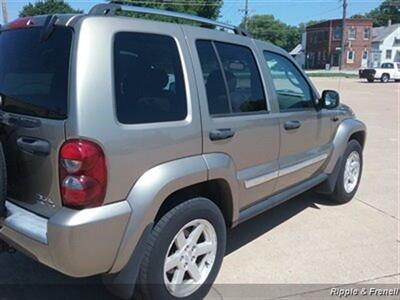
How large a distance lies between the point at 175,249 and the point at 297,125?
5.90ft

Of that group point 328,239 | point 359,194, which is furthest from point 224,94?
point 359,194

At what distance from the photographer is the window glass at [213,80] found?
3199 millimetres

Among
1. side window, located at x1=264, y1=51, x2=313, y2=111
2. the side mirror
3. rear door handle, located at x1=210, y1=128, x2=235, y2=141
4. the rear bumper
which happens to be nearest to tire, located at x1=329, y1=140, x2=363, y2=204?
the side mirror

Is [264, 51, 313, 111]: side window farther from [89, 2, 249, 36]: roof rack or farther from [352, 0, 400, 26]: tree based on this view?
[352, 0, 400, 26]: tree

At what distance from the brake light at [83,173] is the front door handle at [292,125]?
6.67 feet

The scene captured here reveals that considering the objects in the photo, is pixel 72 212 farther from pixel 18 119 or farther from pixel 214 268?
pixel 214 268

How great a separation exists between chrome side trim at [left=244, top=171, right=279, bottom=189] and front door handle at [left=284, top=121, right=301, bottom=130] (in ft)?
1.38

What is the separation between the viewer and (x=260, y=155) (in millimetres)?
3711

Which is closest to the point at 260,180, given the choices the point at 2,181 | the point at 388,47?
the point at 2,181

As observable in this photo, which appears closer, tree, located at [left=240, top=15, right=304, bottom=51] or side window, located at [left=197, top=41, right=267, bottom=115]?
side window, located at [left=197, top=41, right=267, bottom=115]

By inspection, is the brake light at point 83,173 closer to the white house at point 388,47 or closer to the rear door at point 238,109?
the rear door at point 238,109

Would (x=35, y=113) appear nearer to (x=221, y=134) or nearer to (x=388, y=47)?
(x=221, y=134)

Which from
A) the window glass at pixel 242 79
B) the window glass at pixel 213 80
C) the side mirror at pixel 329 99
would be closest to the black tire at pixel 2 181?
the window glass at pixel 213 80

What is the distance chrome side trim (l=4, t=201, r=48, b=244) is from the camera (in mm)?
2541
